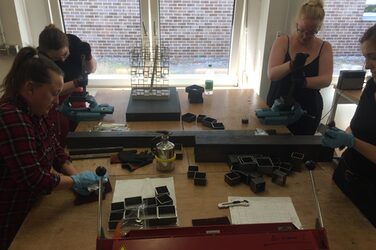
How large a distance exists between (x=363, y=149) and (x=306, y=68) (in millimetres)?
801

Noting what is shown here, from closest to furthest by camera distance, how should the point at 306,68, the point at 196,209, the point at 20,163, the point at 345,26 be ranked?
1. the point at 20,163
2. the point at 196,209
3. the point at 306,68
4. the point at 345,26

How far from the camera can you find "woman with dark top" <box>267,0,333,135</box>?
196 centimetres

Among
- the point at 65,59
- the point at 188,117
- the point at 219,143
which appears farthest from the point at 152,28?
the point at 219,143

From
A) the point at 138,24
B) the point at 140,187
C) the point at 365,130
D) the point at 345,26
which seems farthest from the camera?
the point at 345,26

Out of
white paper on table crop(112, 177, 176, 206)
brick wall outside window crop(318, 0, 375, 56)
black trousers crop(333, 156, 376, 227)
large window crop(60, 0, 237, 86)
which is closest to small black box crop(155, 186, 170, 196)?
white paper on table crop(112, 177, 176, 206)

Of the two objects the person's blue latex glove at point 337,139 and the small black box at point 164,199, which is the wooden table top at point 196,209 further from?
the person's blue latex glove at point 337,139

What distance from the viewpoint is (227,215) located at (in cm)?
116

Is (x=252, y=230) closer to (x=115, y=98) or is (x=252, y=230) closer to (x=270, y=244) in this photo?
(x=270, y=244)

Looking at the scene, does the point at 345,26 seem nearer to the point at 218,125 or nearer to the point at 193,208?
the point at 218,125

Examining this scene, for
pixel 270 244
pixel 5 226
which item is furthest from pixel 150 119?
pixel 270 244

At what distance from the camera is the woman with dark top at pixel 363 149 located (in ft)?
4.07

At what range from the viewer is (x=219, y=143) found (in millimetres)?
1500

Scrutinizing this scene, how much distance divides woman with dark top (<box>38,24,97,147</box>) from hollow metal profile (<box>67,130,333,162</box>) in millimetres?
311

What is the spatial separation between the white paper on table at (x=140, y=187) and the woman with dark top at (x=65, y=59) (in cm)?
65
